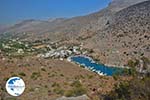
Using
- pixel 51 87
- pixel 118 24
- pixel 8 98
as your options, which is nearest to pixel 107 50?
pixel 118 24

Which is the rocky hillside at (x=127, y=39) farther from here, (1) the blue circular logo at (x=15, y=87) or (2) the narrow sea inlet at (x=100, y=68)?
(1) the blue circular logo at (x=15, y=87)

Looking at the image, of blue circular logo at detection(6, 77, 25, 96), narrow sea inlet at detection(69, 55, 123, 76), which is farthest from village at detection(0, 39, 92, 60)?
blue circular logo at detection(6, 77, 25, 96)

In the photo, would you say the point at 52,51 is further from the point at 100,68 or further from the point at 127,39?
the point at 100,68

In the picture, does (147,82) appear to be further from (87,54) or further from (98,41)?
(98,41)

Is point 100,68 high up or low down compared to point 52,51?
down

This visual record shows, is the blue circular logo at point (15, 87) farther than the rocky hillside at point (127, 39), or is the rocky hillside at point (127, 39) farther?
the rocky hillside at point (127, 39)

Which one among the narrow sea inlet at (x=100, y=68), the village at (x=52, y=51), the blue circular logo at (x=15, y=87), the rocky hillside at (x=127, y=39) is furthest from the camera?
the village at (x=52, y=51)

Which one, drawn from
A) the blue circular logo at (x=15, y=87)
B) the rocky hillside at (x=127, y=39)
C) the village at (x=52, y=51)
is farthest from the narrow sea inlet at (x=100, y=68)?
the blue circular logo at (x=15, y=87)

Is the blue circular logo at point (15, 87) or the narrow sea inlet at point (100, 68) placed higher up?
the blue circular logo at point (15, 87)

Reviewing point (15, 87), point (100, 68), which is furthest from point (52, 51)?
point (15, 87)
